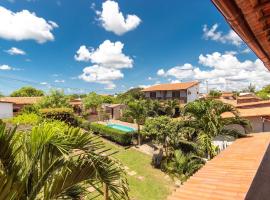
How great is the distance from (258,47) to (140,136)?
22.4 m

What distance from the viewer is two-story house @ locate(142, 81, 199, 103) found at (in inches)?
1730

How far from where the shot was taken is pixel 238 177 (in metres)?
6.36

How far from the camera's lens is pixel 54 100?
36.9m

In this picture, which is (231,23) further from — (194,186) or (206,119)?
(206,119)

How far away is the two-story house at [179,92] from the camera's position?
43.9 m

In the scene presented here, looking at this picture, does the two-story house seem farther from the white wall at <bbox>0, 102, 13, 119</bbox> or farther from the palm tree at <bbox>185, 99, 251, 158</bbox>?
the white wall at <bbox>0, 102, 13, 119</bbox>

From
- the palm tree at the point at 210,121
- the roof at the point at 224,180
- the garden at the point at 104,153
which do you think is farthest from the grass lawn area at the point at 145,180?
the roof at the point at 224,180

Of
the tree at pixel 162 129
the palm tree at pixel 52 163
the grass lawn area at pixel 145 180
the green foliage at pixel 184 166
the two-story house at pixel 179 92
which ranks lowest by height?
the grass lawn area at pixel 145 180

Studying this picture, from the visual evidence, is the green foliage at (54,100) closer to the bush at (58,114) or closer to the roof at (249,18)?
the bush at (58,114)

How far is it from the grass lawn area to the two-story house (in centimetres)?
2582

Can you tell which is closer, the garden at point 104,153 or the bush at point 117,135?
the garden at point 104,153

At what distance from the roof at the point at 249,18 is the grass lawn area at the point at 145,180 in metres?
11.7

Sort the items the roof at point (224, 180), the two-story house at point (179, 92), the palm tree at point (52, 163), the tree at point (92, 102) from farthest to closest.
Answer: the tree at point (92, 102)
the two-story house at point (179, 92)
the roof at point (224, 180)
the palm tree at point (52, 163)

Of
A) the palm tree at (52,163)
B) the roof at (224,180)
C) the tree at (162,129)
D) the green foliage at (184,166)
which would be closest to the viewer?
the palm tree at (52,163)
